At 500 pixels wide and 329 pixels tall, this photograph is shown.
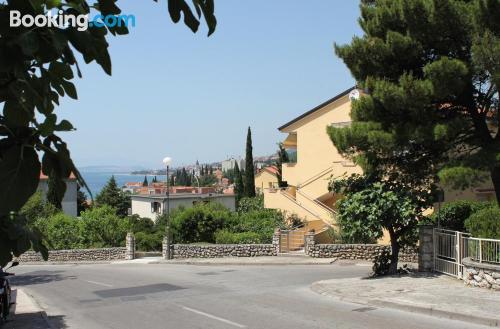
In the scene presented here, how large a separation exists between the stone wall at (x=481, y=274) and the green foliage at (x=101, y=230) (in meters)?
30.7

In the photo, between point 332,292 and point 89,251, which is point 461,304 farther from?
point 89,251

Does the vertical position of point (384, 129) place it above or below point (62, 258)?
above

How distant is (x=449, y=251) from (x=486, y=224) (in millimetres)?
1944

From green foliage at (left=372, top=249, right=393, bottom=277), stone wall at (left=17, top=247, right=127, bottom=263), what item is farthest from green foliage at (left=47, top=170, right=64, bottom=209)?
stone wall at (left=17, top=247, right=127, bottom=263)

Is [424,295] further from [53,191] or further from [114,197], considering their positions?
[114,197]

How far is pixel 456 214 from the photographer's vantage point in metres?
22.2

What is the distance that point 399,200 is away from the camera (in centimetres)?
1733

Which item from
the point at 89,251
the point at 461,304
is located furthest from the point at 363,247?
the point at 89,251

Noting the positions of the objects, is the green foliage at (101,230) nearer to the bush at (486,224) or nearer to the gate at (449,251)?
the gate at (449,251)

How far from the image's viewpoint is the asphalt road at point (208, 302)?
1198cm

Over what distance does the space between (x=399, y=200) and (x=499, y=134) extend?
14.0 feet

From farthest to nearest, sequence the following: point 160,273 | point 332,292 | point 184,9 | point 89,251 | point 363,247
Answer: point 89,251 < point 363,247 < point 160,273 < point 332,292 < point 184,9

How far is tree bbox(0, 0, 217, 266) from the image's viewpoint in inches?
60.8

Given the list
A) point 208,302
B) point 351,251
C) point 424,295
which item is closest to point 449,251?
point 424,295
